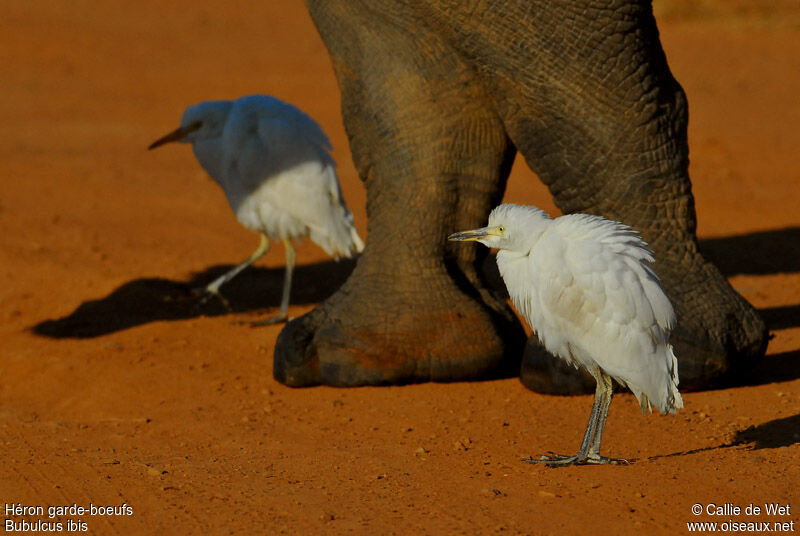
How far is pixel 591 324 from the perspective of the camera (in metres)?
4.41

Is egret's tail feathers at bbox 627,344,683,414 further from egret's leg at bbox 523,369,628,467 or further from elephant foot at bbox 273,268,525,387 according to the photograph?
elephant foot at bbox 273,268,525,387

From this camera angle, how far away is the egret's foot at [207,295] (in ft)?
23.8

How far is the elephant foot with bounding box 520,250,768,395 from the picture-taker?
17.0ft

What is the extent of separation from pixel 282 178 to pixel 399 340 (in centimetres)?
193

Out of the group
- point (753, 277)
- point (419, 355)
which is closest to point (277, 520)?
point (419, 355)

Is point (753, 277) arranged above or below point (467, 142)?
below

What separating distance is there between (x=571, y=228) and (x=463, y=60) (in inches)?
55.7

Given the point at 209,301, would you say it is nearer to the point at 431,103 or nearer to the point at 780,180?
the point at 431,103

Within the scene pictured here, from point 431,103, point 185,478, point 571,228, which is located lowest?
point 185,478

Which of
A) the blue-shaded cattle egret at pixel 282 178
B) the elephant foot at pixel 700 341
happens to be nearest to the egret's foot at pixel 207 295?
the blue-shaded cattle egret at pixel 282 178

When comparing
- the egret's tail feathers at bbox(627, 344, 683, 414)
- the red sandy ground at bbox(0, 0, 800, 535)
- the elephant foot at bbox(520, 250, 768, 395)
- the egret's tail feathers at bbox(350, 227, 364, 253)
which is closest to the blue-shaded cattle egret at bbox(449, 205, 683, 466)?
the egret's tail feathers at bbox(627, 344, 683, 414)

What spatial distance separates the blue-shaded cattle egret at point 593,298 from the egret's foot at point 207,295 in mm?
3014

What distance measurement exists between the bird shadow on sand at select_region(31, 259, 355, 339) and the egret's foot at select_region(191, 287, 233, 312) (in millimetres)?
23

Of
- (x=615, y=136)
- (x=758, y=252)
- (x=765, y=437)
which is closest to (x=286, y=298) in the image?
(x=615, y=136)
